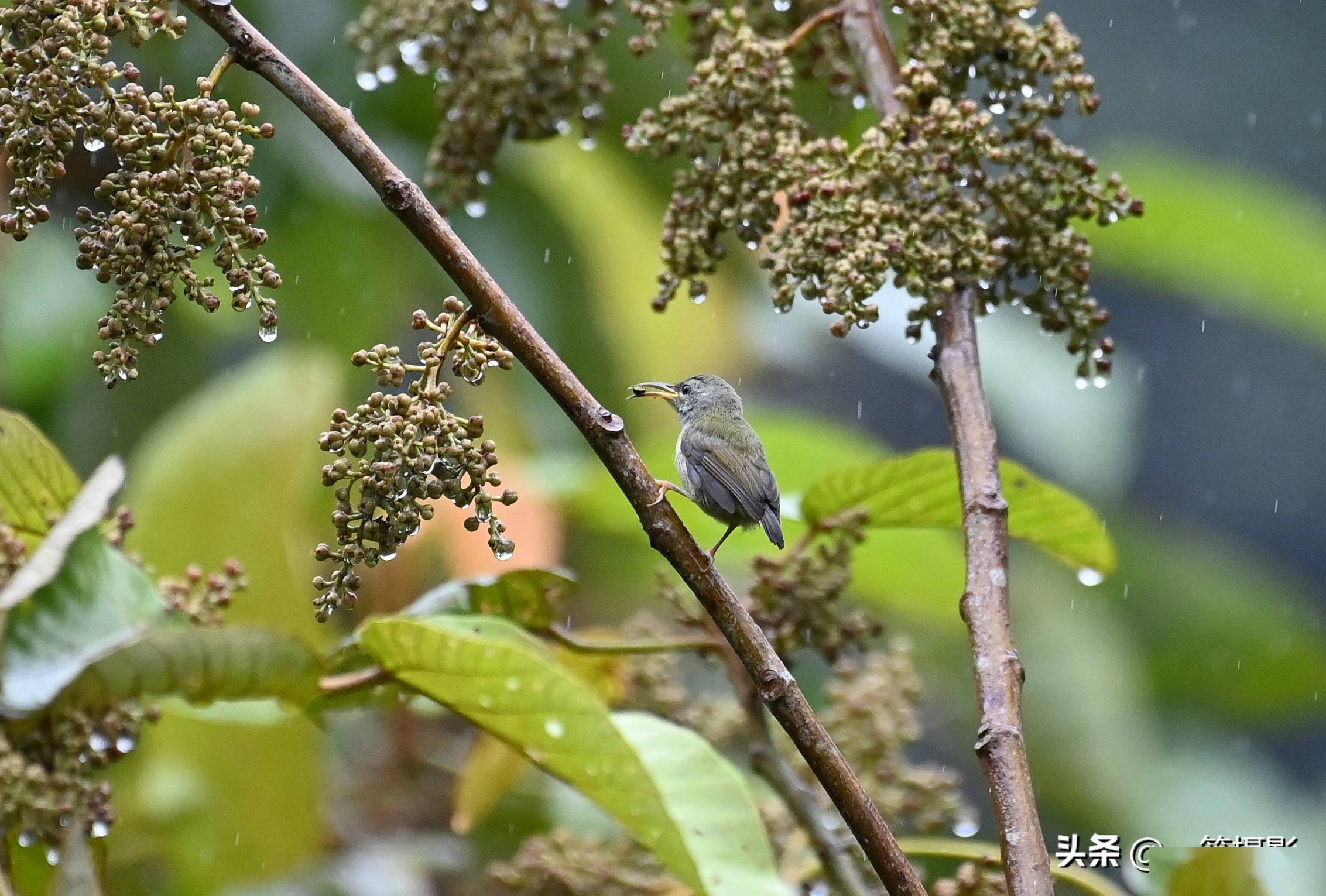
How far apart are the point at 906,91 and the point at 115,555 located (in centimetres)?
118

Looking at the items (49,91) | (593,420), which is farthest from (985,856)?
(49,91)

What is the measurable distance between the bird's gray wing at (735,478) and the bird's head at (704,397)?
0.93ft

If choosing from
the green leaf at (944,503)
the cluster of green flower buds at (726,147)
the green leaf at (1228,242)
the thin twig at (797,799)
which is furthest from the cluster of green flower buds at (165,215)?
the green leaf at (1228,242)

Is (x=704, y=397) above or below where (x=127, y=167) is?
above

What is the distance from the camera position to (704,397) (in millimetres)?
2848

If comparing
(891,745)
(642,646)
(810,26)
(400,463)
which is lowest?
(400,463)

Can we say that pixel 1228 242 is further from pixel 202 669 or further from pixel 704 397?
pixel 202 669

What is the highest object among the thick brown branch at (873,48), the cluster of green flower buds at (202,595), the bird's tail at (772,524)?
the thick brown branch at (873,48)

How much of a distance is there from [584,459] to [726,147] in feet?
5.41

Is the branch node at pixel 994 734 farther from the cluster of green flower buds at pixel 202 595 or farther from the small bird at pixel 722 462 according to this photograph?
the cluster of green flower buds at pixel 202 595

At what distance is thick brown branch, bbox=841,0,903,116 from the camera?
6.16ft

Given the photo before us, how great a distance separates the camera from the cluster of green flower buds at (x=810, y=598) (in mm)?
2027

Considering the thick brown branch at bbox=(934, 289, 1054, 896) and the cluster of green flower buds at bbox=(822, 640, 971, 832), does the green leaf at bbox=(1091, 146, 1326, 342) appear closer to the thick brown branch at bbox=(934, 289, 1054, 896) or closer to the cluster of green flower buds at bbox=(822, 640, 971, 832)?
the cluster of green flower buds at bbox=(822, 640, 971, 832)

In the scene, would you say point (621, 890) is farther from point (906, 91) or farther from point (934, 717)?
point (934, 717)
